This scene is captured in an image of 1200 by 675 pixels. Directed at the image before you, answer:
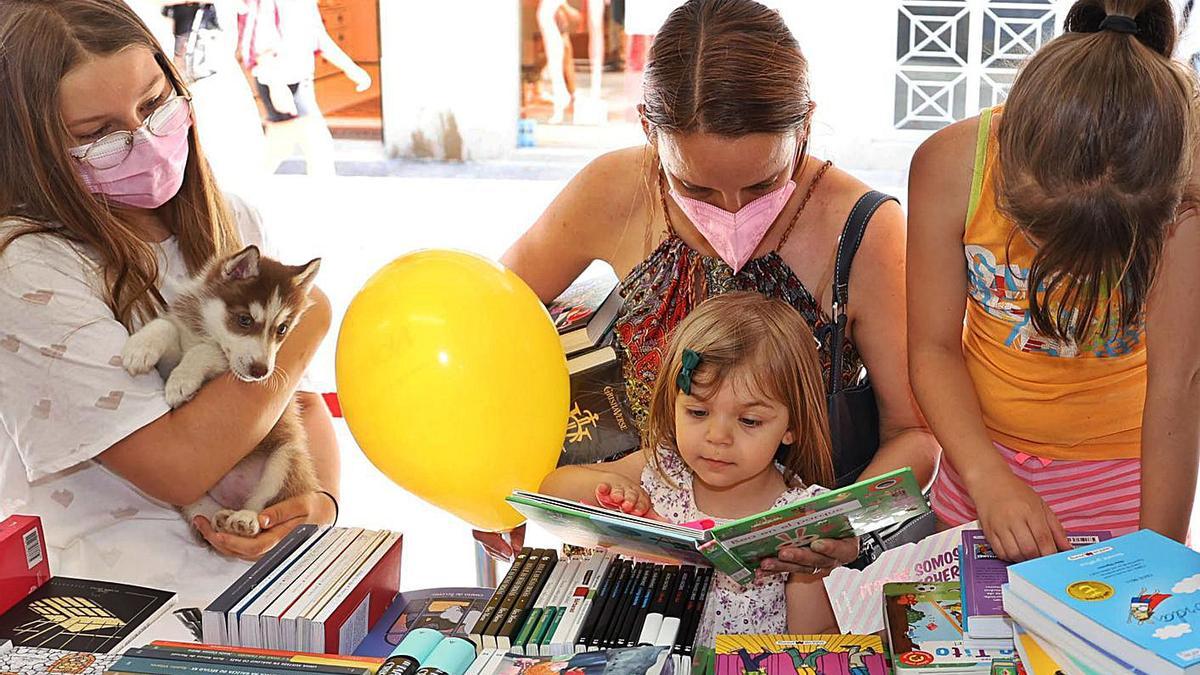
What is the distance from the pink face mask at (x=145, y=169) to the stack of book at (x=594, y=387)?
2.41 ft

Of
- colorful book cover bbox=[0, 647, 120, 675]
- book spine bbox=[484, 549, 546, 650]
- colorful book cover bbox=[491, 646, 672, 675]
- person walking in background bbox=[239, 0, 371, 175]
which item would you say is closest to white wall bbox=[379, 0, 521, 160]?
person walking in background bbox=[239, 0, 371, 175]

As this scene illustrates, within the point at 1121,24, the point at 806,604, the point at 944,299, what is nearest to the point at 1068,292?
the point at 944,299

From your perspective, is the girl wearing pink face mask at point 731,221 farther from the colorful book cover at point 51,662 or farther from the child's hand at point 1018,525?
the colorful book cover at point 51,662

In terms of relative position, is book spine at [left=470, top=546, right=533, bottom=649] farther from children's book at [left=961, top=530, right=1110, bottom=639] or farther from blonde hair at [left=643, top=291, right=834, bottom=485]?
children's book at [left=961, top=530, right=1110, bottom=639]

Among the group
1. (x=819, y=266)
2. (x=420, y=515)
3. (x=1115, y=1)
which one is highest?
(x=1115, y=1)

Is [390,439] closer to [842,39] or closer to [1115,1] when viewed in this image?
[1115,1]

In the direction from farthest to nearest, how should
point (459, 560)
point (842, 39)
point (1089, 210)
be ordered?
→ 1. point (842, 39)
2. point (459, 560)
3. point (1089, 210)

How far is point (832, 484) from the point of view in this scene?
1.88 m

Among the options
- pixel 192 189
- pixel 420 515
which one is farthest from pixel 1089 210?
pixel 420 515

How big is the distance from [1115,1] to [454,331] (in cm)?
106

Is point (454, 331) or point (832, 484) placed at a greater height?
point (454, 331)

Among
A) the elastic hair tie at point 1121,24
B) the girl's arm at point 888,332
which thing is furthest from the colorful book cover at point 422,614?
the elastic hair tie at point 1121,24

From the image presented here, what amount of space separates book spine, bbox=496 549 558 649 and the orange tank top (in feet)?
2.90

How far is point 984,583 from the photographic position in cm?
136
